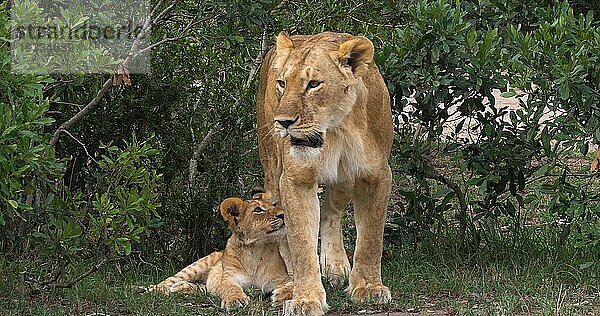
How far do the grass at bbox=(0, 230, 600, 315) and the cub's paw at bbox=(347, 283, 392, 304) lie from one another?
0.06 metres

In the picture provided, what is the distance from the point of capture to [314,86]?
5887mm

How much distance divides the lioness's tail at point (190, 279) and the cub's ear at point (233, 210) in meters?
0.44

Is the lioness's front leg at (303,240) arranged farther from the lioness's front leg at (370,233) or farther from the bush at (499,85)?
the bush at (499,85)

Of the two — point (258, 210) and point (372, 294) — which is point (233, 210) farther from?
point (372, 294)

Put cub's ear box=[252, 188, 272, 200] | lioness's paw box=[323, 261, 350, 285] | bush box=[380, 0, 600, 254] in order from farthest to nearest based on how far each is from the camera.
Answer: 1. lioness's paw box=[323, 261, 350, 285]
2. cub's ear box=[252, 188, 272, 200]
3. bush box=[380, 0, 600, 254]

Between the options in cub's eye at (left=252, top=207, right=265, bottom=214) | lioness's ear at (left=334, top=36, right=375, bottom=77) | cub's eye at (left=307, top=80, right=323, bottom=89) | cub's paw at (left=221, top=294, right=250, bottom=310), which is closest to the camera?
cub's eye at (left=307, top=80, right=323, bottom=89)

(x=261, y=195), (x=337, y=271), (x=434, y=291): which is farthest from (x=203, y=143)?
(x=434, y=291)

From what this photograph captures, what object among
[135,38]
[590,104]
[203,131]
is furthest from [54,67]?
[590,104]

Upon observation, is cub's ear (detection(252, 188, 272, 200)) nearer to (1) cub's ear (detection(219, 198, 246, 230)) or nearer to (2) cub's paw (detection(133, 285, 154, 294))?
(1) cub's ear (detection(219, 198, 246, 230))

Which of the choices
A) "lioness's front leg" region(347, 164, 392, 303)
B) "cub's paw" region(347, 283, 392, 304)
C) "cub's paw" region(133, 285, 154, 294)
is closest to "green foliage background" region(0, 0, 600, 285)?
"cub's paw" region(133, 285, 154, 294)

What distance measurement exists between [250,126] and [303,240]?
245cm

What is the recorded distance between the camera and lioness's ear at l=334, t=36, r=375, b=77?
6.02 metres

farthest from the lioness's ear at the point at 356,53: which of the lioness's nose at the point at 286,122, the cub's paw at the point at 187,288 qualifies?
the cub's paw at the point at 187,288

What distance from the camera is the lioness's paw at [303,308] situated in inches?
232
